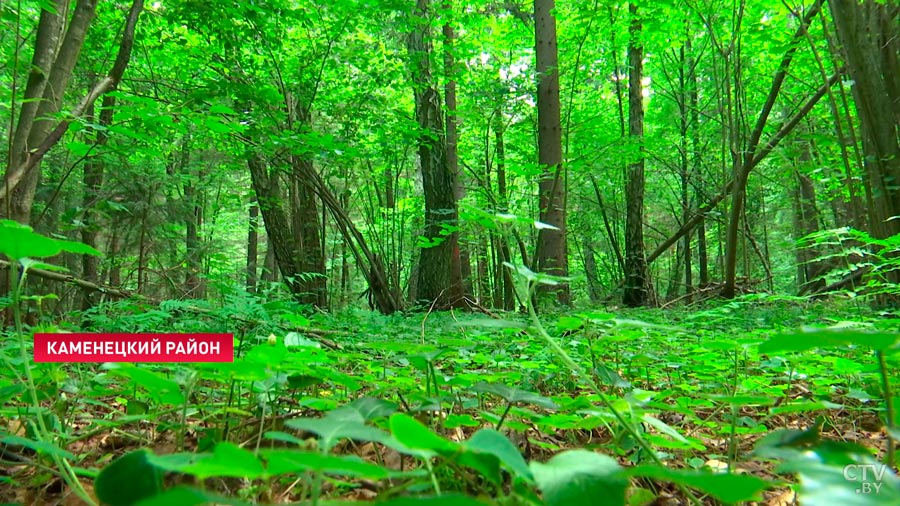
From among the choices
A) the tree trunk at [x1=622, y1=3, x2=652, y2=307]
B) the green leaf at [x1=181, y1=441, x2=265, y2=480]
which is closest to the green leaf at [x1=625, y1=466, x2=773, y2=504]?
the green leaf at [x1=181, y1=441, x2=265, y2=480]

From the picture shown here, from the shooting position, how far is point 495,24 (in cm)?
926

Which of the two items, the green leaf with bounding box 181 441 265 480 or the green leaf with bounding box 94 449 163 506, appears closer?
the green leaf with bounding box 181 441 265 480

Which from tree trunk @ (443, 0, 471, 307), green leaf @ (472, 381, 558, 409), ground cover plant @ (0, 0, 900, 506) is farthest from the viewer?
tree trunk @ (443, 0, 471, 307)

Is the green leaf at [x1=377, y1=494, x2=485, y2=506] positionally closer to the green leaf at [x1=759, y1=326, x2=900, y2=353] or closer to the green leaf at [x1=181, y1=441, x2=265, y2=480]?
the green leaf at [x1=181, y1=441, x2=265, y2=480]

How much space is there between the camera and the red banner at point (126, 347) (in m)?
1.87

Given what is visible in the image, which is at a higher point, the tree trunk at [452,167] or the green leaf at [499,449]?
the tree trunk at [452,167]

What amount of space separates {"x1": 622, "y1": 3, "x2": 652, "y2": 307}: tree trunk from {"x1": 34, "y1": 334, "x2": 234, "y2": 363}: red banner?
21.4 feet

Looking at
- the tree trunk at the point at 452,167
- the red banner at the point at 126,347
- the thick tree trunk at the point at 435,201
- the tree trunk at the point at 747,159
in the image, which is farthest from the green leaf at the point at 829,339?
the thick tree trunk at the point at 435,201

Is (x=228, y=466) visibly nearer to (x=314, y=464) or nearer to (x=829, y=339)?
(x=314, y=464)

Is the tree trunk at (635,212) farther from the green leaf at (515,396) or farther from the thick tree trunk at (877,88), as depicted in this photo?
the green leaf at (515,396)

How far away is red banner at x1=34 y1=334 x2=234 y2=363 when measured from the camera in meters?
1.87

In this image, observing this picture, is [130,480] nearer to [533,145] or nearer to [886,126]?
[886,126]

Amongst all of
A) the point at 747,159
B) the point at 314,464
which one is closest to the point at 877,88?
the point at 747,159

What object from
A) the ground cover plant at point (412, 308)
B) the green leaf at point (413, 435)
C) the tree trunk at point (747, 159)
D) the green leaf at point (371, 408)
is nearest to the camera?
the green leaf at point (413, 435)
